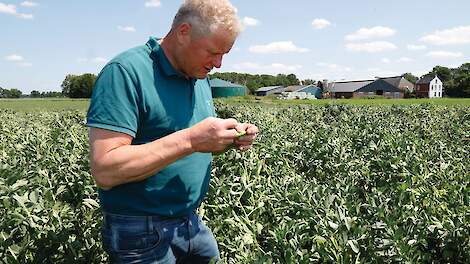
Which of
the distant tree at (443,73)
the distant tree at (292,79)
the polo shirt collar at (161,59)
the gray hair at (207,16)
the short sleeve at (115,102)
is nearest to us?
the short sleeve at (115,102)

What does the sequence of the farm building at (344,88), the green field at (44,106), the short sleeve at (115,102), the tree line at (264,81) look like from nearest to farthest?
the short sleeve at (115,102)
the green field at (44,106)
the tree line at (264,81)
the farm building at (344,88)

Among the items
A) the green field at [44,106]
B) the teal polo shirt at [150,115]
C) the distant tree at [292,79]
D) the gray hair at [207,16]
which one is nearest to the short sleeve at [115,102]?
the teal polo shirt at [150,115]

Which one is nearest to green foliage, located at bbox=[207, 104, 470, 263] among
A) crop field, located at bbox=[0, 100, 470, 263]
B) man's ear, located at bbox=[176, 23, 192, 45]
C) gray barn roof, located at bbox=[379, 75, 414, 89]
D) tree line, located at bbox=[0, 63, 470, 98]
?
crop field, located at bbox=[0, 100, 470, 263]

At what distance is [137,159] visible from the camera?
6.65ft

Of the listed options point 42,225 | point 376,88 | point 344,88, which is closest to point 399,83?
point 376,88

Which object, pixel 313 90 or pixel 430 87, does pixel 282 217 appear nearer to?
pixel 430 87

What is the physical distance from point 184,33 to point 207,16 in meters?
0.14

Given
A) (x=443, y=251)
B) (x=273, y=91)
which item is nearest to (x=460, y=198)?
(x=443, y=251)

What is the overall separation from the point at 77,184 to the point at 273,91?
127 meters

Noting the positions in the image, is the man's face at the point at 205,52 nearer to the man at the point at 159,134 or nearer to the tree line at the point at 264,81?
the man at the point at 159,134

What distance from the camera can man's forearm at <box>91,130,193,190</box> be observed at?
2.02 metres

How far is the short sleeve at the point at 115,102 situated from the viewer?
202 centimetres

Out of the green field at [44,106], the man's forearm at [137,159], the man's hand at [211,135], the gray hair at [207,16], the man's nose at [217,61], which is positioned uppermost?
the gray hair at [207,16]

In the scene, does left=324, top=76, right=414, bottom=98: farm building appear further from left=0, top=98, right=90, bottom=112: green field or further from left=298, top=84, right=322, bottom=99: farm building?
left=0, top=98, right=90, bottom=112: green field
